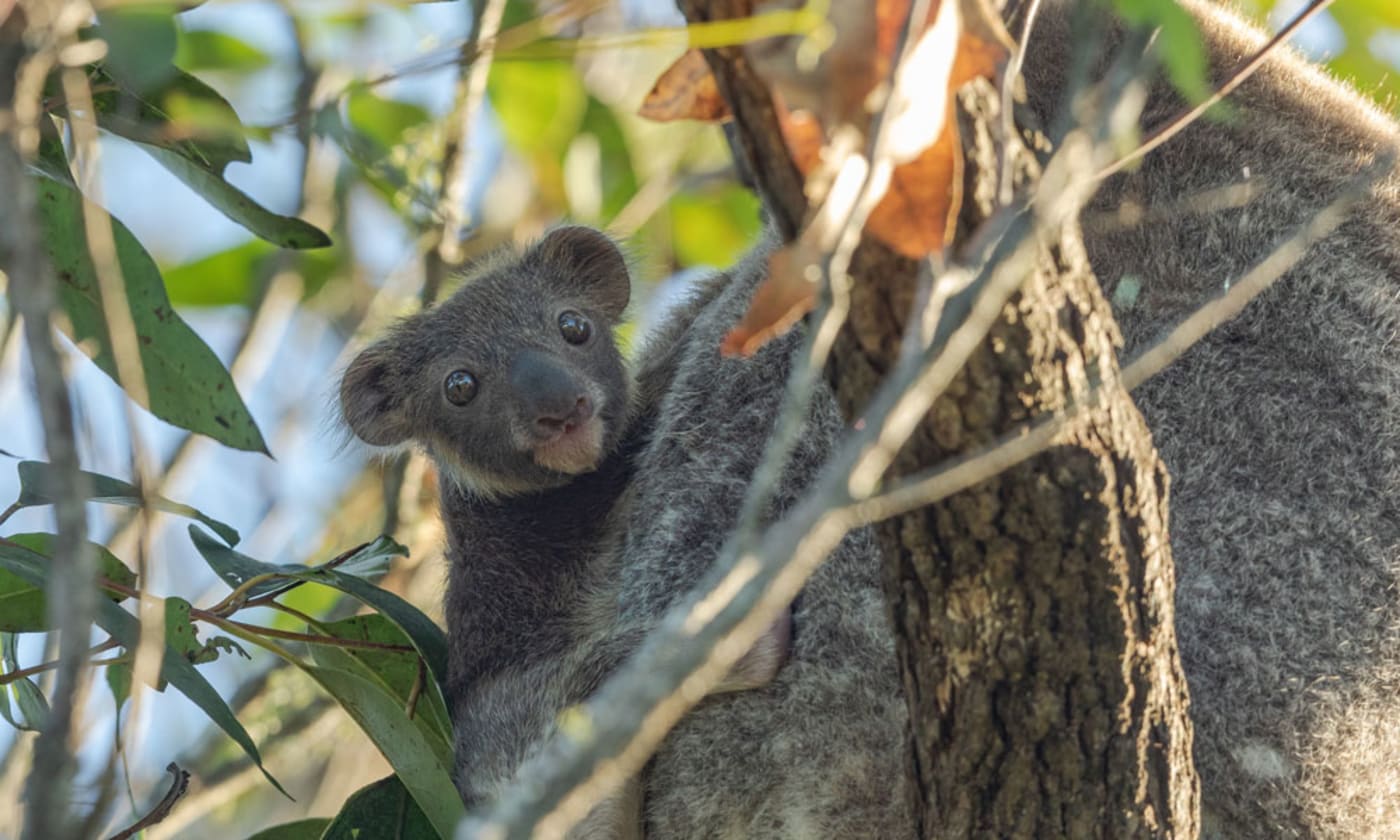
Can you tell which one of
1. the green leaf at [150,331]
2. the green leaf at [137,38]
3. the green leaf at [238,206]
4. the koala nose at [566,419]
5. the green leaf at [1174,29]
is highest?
the green leaf at [238,206]

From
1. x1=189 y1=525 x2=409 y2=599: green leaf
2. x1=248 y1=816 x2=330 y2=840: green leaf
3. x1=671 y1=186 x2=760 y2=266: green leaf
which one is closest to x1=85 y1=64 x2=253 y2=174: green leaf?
x1=189 y1=525 x2=409 y2=599: green leaf

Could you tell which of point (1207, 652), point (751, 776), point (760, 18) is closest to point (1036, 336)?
point (760, 18)

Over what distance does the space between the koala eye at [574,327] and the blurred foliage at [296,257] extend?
0.51 m

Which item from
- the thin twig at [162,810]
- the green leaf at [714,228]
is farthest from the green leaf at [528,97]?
the thin twig at [162,810]

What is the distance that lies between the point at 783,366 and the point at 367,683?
3.75ft

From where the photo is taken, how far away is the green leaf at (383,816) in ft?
11.3

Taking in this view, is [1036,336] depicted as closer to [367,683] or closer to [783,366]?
[783,366]

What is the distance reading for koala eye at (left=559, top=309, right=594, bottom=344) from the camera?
4.32m

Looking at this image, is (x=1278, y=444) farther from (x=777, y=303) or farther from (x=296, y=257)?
(x=296, y=257)

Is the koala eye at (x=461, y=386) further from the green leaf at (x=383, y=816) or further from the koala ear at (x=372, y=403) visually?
the green leaf at (x=383, y=816)

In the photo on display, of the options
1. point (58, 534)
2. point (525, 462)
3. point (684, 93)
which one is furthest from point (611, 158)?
point (58, 534)

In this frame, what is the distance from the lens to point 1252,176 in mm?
3480

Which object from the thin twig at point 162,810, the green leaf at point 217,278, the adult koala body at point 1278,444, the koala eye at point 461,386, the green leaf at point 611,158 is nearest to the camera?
the thin twig at point 162,810

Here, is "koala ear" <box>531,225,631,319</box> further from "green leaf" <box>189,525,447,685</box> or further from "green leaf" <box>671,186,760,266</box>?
"green leaf" <box>671,186,760,266</box>
